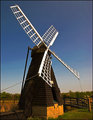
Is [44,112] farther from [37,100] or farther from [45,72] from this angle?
[45,72]

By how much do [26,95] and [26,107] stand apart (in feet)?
3.56

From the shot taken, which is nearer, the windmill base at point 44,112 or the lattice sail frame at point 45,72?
the windmill base at point 44,112

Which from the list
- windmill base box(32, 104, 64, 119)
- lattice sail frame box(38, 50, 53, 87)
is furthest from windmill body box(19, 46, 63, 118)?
lattice sail frame box(38, 50, 53, 87)

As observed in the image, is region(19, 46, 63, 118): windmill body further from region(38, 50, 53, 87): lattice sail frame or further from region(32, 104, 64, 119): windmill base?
region(38, 50, 53, 87): lattice sail frame

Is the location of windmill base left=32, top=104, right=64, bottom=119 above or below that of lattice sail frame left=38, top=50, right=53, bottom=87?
below

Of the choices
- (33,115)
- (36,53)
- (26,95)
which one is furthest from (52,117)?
(36,53)

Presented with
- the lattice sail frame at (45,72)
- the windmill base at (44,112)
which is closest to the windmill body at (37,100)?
the windmill base at (44,112)

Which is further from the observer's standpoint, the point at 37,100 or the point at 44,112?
the point at 37,100

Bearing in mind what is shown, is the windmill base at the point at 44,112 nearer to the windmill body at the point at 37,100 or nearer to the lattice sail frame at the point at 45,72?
the windmill body at the point at 37,100

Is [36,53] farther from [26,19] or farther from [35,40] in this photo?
[26,19]

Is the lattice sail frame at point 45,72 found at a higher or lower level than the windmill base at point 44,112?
higher

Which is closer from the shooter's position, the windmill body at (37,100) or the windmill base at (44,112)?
the windmill base at (44,112)

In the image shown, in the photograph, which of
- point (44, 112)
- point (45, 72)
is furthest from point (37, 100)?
point (45, 72)

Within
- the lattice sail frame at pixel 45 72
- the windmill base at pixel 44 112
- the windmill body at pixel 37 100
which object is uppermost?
the lattice sail frame at pixel 45 72
